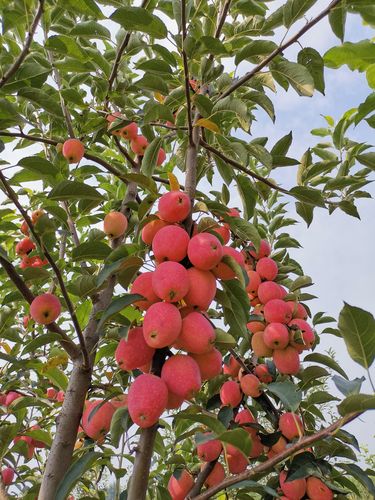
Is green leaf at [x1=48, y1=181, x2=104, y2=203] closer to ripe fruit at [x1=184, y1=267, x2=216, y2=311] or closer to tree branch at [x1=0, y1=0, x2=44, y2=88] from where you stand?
tree branch at [x1=0, y1=0, x2=44, y2=88]

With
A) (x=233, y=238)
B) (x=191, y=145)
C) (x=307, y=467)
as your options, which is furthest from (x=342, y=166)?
(x=307, y=467)

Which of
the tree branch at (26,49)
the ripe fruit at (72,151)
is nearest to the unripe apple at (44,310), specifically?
the ripe fruit at (72,151)

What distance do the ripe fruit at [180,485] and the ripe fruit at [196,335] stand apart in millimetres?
736

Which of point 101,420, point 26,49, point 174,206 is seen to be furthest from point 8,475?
point 26,49

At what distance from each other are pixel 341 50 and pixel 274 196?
4.66ft

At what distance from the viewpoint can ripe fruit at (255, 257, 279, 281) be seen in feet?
6.19

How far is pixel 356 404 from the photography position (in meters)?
0.75

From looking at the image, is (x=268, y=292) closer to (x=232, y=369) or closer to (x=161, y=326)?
(x=232, y=369)

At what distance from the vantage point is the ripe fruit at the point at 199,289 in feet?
3.18

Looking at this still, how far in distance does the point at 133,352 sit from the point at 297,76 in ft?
2.94

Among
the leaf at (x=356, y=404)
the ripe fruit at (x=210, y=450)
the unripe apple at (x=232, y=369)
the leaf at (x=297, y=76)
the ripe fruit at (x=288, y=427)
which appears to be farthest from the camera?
the unripe apple at (x=232, y=369)

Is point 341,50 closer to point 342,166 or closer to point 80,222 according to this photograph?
point 342,166

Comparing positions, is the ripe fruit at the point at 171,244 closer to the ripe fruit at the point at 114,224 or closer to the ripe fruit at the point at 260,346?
the ripe fruit at the point at 114,224

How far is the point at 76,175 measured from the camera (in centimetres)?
190
